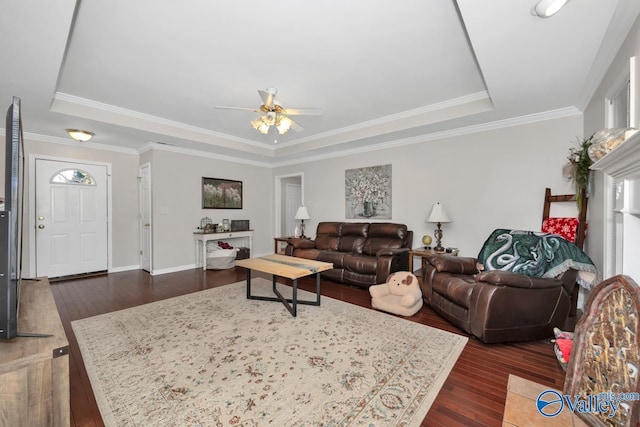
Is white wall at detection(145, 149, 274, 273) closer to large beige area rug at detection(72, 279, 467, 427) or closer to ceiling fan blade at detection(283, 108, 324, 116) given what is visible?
large beige area rug at detection(72, 279, 467, 427)

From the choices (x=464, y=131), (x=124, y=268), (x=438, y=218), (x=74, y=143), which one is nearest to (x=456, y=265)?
(x=438, y=218)

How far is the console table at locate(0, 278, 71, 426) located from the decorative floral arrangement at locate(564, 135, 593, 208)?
4.27 metres

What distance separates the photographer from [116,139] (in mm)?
4551

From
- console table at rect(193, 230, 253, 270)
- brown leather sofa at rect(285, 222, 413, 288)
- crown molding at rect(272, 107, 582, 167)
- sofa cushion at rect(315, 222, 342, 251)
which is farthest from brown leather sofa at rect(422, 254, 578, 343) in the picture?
console table at rect(193, 230, 253, 270)

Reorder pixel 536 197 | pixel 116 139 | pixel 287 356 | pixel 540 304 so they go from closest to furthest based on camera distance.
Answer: pixel 287 356, pixel 540 304, pixel 536 197, pixel 116 139

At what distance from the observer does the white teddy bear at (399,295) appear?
9.84 ft

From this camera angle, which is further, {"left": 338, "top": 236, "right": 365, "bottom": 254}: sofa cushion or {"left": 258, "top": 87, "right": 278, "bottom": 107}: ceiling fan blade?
{"left": 338, "top": 236, "right": 365, "bottom": 254}: sofa cushion

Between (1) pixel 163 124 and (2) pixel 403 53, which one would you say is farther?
(1) pixel 163 124

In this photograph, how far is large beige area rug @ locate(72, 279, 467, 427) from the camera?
1.60m

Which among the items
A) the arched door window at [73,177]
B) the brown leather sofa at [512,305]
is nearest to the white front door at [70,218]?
the arched door window at [73,177]

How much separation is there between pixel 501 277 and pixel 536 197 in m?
1.90

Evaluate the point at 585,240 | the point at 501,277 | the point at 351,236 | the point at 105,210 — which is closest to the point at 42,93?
the point at 105,210

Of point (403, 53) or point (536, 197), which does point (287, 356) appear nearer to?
point (403, 53)

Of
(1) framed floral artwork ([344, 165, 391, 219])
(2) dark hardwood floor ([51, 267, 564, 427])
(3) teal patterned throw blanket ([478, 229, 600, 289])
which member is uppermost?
(1) framed floral artwork ([344, 165, 391, 219])
